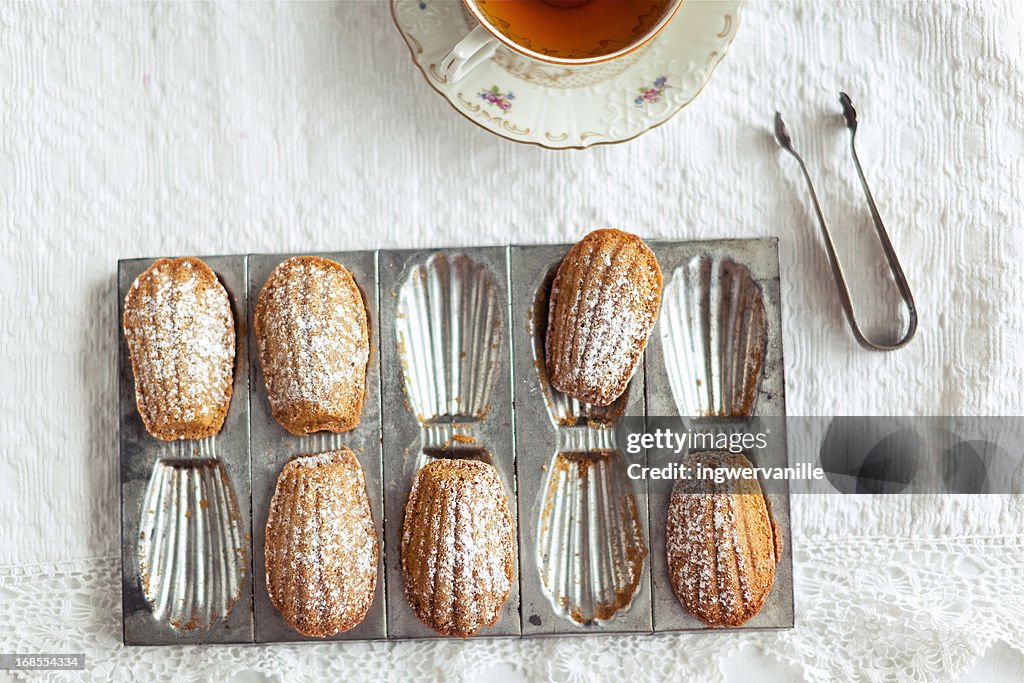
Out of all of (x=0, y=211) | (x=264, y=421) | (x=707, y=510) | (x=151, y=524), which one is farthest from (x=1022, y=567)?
(x=0, y=211)

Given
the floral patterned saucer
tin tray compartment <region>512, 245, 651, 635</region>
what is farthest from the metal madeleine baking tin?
the floral patterned saucer

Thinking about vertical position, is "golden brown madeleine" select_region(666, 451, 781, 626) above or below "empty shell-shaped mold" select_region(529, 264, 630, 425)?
below

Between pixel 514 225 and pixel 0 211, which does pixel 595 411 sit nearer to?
pixel 514 225

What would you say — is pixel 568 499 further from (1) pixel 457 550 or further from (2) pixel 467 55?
(2) pixel 467 55

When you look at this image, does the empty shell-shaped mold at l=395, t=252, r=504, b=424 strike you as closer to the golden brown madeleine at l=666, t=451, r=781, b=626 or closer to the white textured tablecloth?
the white textured tablecloth

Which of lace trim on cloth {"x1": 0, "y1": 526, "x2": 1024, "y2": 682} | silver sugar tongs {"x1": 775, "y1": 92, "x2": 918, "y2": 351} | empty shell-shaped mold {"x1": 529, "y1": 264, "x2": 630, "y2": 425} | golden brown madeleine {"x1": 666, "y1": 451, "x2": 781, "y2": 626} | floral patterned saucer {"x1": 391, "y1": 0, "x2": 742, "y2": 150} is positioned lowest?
lace trim on cloth {"x1": 0, "y1": 526, "x2": 1024, "y2": 682}

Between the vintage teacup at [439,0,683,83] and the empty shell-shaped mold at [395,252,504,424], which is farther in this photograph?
the empty shell-shaped mold at [395,252,504,424]
